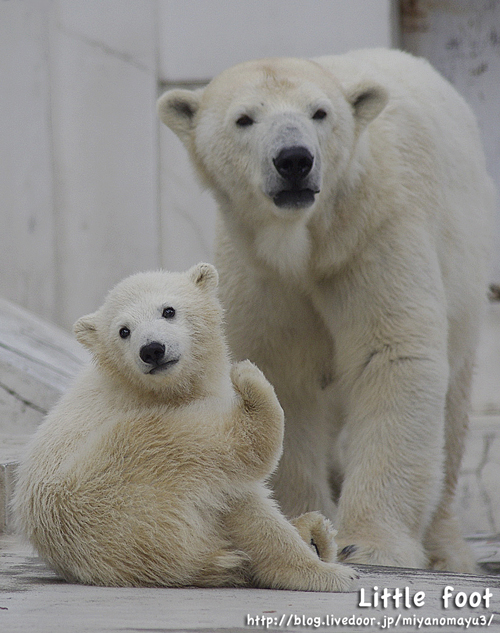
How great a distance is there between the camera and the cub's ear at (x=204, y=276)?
2324mm

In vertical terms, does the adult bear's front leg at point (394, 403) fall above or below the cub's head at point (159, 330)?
above

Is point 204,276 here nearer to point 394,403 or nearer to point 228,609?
point 228,609

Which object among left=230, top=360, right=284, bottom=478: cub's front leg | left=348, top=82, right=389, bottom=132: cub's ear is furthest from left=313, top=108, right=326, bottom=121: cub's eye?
left=230, top=360, right=284, bottom=478: cub's front leg

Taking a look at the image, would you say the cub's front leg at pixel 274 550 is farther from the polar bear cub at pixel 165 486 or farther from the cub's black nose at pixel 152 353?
the cub's black nose at pixel 152 353

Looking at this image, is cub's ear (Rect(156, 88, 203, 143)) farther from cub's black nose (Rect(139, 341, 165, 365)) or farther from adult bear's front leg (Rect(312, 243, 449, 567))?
cub's black nose (Rect(139, 341, 165, 365))

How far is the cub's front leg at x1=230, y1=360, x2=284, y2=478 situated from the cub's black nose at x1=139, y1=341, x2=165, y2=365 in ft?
0.52

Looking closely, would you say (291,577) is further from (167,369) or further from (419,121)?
(419,121)

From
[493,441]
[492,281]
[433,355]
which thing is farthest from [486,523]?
[433,355]

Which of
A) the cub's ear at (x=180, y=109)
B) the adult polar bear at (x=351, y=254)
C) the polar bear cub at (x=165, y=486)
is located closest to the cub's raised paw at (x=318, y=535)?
the polar bear cub at (x=165, y=486)

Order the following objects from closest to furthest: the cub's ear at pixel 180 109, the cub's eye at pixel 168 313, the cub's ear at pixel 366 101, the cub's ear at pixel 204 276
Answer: the cub's eye at pixel 168 313 < the cub's ear at pixel 204 276 < the cub's ear at pixel 366 101 < the cub's ear at pixel 180 109

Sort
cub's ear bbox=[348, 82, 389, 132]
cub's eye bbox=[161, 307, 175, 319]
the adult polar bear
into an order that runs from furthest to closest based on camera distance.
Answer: cub's ear bbox=[348, 82, 389, 132] < the adult polar bear < cub's eye bbox=[161, 307, 175, 319]

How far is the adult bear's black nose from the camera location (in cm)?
272

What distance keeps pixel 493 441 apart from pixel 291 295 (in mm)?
2541

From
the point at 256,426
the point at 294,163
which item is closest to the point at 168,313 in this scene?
the point at 256,426
